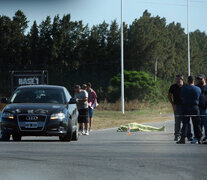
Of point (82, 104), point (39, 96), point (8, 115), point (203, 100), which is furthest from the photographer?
point (82, 104)

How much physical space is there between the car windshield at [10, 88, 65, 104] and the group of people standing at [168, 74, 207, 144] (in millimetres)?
3042

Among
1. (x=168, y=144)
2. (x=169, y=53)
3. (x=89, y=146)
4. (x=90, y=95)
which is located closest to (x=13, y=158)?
(x=89, y=146)

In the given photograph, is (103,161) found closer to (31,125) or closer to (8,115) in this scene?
(31,125)

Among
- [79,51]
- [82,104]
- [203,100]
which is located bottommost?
[82,104]

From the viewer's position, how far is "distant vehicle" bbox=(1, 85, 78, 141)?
16297 mm

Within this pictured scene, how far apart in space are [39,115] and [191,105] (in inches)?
151

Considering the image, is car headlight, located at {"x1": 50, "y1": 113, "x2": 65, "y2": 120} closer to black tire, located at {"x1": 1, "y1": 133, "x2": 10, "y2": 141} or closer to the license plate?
the license plate

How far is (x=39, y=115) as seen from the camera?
16.3m

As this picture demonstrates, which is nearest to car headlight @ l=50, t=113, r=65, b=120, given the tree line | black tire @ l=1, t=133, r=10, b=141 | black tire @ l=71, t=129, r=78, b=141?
black tire @ l=1, t=133, r=10, b=141

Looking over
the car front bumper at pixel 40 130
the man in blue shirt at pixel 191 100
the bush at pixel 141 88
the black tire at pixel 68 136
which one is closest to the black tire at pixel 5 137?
the car front bumper at pixel 40 130

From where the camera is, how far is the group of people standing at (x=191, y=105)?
16359mm

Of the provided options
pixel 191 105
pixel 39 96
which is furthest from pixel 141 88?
pixel 191 105

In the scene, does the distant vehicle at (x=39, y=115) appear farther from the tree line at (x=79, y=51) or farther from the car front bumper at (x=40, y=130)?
the tree line at (x=79, y=51)

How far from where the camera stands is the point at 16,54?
8831 cm
